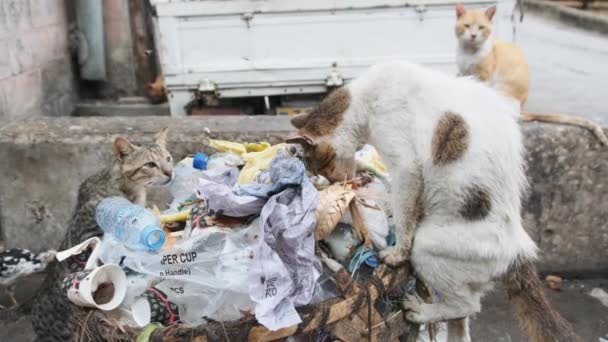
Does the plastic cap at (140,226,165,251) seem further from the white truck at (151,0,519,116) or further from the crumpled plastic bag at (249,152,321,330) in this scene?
the white truck at (151,0,519,116)

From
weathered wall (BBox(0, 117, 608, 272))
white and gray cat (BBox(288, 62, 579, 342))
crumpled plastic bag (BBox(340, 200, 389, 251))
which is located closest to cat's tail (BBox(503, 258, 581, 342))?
white and gray cat (BBox(288, 62, 579, 342))

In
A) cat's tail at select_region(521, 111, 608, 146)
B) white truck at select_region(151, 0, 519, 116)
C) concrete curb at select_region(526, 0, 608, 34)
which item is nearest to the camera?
cat's tail at select_region(521, 111, 608, 146)

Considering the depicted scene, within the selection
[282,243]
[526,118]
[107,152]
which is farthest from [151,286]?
[526,118]

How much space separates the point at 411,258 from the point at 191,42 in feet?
12.0

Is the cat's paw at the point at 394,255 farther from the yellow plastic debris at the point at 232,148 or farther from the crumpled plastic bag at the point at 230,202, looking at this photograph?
the yellow plastic debris at the point at 232,148

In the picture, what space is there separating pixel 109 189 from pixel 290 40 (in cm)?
291

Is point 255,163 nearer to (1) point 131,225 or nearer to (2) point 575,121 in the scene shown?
(1) point 131,225

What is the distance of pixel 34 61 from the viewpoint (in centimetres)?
488

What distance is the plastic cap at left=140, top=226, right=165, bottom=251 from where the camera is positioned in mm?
1756

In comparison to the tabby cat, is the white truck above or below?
above

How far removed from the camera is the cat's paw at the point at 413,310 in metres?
1.85

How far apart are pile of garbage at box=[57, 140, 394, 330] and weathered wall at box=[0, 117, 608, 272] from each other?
1.31 meters

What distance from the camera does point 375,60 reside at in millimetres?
5086

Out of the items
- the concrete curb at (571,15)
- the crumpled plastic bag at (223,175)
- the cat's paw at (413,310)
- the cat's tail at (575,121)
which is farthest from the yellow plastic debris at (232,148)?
the concrete curb at (571,15)
